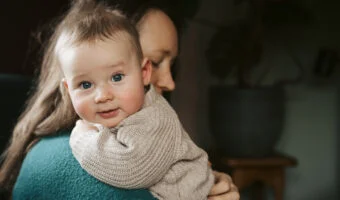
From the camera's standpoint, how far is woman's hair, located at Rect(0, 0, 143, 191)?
3.19ft

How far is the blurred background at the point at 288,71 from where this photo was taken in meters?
2.73

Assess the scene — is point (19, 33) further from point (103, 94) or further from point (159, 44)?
point (103, 94)

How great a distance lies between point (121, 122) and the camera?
3.04ft

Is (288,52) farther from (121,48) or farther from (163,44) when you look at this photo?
(121,48)

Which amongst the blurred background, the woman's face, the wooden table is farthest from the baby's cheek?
the blurred background

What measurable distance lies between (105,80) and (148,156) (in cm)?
18

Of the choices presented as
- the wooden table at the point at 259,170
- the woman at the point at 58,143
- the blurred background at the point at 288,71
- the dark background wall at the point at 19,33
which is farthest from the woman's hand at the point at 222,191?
the blurred background at the point at 288,71

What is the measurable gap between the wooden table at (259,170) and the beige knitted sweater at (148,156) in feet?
5.00

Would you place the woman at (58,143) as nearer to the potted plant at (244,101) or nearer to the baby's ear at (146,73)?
the baby's ear at (146,73)

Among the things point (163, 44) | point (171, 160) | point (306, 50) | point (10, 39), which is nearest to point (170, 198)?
point (171, 160)

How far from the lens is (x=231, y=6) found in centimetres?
281

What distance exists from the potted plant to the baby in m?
1.52

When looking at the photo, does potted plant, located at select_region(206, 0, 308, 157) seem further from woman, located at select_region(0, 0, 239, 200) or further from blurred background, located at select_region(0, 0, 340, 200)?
woman, located at select_region(0, 0, 239, 200)

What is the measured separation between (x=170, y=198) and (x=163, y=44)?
0.42 metres
